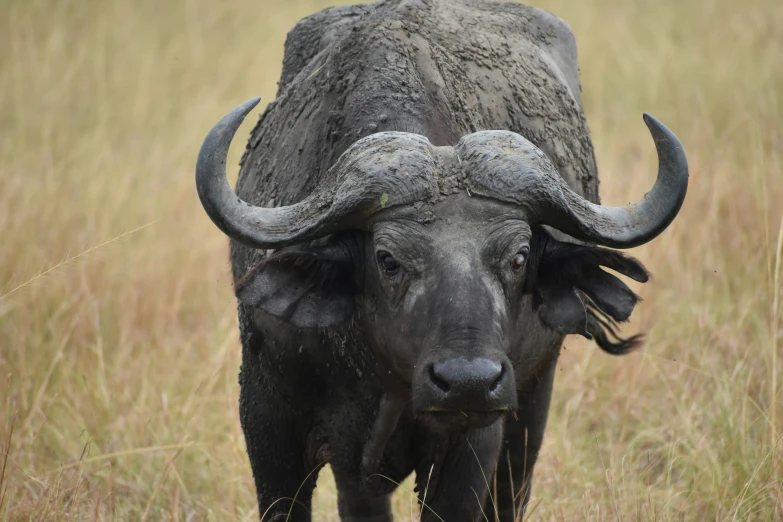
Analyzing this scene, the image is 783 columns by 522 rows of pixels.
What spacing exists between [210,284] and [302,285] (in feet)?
14.9

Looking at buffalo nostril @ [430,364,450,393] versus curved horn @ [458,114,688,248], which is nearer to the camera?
buffalo nostril @ [430,364,450,393]

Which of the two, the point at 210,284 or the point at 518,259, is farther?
the point at 210,284

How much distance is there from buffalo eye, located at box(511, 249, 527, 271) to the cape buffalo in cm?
1

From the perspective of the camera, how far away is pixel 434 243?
12.3 feet

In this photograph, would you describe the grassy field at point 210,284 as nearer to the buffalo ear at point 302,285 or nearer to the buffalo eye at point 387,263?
the buffalo ear at point 302,285

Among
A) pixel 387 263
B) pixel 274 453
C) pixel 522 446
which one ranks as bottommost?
pixel 522 446

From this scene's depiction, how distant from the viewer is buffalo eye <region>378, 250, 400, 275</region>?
3.84 metres

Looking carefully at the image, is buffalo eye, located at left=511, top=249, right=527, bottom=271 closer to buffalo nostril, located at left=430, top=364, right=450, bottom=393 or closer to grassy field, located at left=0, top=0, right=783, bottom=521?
buffalo nostril, located at left=430, top=364, right=450, bottom=393

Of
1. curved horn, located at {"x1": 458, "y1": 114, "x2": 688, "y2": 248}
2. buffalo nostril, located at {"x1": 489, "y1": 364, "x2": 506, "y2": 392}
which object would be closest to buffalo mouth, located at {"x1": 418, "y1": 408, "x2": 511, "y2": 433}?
buffalo nostril, located at {"x1": 489, "y1": 364, "x2": 506, "y2": 392}

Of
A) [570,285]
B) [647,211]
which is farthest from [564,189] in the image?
[570,285]

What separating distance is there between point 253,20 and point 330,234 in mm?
10529

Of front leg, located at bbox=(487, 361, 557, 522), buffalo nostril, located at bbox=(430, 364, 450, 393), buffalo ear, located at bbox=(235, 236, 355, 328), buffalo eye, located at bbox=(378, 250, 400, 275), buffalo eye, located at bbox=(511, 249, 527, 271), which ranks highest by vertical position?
buffalo eye, located at bbox=(511, 249, 527, 271)

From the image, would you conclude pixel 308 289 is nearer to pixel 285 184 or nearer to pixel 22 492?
pixel 285 184

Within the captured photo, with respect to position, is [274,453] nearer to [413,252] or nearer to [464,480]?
[464,480]
